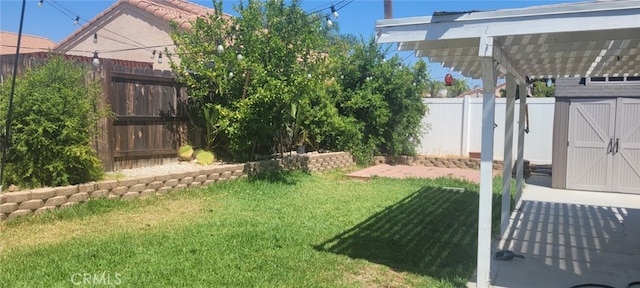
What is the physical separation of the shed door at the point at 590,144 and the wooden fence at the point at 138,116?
7.85 meters

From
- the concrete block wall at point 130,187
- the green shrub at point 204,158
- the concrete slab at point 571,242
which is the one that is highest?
the green shrub at point 204,158

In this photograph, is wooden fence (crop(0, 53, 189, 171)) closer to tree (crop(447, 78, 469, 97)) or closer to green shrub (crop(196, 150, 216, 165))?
green shrub (crop(196, 150, 216, 165))

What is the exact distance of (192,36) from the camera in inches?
354

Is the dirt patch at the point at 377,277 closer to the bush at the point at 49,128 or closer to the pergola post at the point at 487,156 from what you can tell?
the pergola post at the point at 487,156

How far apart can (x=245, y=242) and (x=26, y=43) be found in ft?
61.0

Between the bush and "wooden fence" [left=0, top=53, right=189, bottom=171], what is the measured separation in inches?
31.4

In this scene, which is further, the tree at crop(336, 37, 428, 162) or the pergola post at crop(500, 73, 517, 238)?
the tree at crop(336, 37, 428, 162)

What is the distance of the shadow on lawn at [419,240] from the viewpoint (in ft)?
14.7

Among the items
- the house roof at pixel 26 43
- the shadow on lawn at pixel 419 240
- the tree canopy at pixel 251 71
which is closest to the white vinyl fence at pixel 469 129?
the tree canopy at pixel 251 71

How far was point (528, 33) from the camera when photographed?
11.2 ft

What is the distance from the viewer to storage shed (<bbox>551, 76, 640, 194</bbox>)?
29.0 ft

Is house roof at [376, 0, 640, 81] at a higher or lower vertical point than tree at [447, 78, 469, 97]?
lower

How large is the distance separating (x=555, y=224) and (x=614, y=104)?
157 inches

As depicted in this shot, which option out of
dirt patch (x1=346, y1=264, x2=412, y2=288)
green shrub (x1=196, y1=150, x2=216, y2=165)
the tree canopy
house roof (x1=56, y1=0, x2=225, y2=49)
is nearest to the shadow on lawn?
dirt patch (x1=346, y1=264, x2=412, y2=288)
